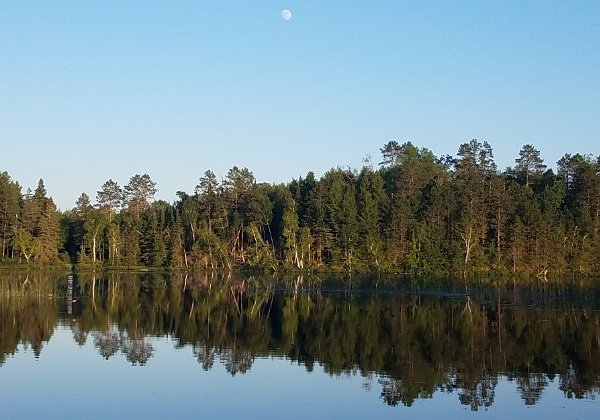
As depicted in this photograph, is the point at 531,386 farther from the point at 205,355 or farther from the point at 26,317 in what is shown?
the point at 26,317

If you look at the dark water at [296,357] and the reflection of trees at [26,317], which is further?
the reflection of trees at [26,317]

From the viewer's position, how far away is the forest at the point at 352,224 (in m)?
86.5

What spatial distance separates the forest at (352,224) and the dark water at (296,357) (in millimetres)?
33140

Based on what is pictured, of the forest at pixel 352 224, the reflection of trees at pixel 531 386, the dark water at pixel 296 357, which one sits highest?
the forest at pixel 352 224

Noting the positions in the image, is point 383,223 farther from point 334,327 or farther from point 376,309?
point 334,327

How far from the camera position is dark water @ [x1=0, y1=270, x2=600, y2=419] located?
21.4 meters

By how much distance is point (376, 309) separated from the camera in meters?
46.8

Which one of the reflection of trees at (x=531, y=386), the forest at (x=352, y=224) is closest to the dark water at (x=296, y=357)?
the reflection of trees at (x=531, y=386)

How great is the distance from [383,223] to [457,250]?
14146mm

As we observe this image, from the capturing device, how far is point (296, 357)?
2939cm

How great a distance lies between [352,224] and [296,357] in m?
64.5

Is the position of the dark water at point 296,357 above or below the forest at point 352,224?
below

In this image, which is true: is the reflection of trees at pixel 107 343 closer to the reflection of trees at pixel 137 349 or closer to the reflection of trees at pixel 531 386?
the reflection of trees at pixel 137 349

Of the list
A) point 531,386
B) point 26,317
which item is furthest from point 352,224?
point 531,386
